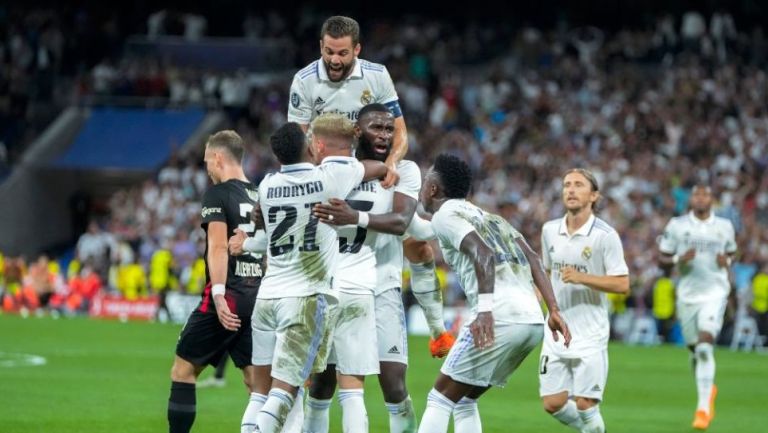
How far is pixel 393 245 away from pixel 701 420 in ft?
17.7

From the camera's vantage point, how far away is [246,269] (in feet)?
35.7

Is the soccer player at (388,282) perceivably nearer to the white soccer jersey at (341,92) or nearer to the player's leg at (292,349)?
the white soccer jersey at (341,92)

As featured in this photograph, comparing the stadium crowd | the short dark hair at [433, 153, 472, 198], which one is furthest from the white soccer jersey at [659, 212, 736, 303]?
the stadium crowd

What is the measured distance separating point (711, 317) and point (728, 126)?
16.3 m

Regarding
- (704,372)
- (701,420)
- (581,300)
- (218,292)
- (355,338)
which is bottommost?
(701,420)

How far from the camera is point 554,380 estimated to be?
1160cm

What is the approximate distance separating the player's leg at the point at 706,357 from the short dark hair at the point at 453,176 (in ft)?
19.1

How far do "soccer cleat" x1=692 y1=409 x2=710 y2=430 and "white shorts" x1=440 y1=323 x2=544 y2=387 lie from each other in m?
5.23

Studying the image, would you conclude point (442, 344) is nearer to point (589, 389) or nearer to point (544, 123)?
point (589, 389)

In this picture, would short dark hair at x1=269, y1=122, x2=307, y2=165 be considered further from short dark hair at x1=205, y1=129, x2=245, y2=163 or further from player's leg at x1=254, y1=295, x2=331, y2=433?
short dark hair at x1=205, y1=129, x2=245, y2=163

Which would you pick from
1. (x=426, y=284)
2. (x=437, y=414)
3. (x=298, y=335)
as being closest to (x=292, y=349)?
(x=298, y=335)

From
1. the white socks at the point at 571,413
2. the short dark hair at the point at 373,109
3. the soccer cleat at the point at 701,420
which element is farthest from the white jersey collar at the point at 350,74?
the soccer cleat at the point at 701,420

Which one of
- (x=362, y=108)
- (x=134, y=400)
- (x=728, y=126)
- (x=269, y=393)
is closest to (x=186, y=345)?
(x=269, y=393)

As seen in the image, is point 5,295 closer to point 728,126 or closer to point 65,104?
point 65,104
